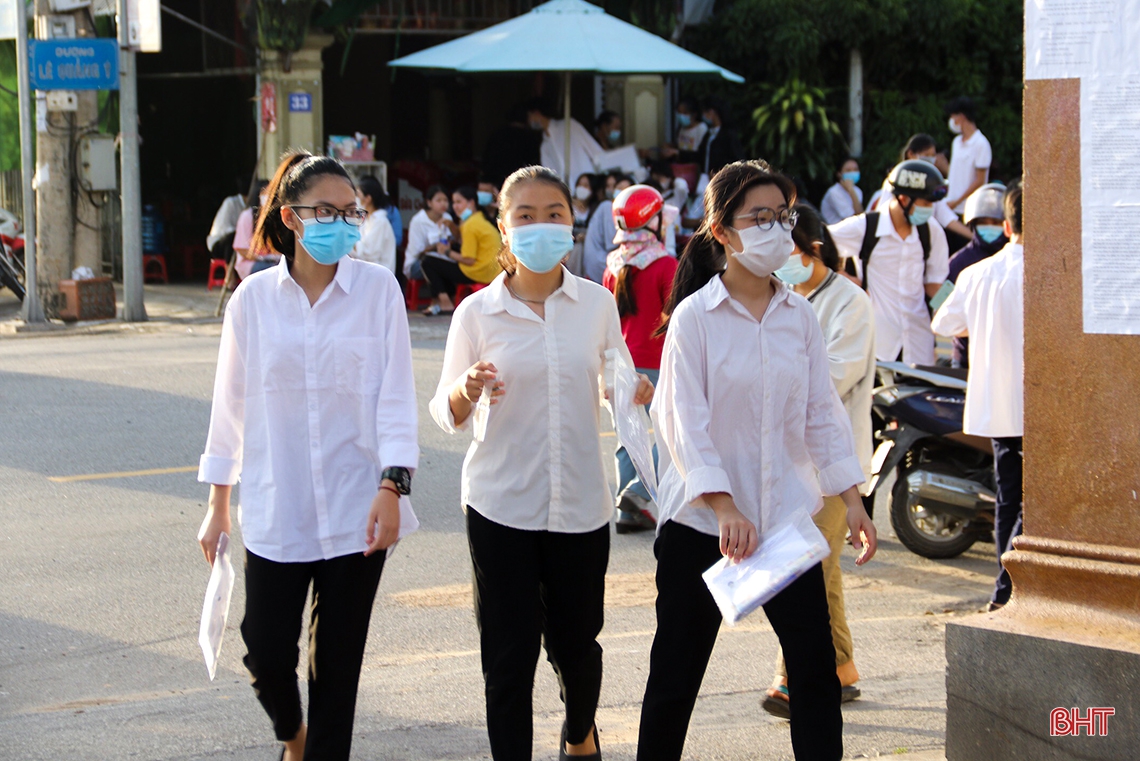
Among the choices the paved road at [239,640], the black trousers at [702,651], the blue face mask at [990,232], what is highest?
the blue face mask at [990,232]

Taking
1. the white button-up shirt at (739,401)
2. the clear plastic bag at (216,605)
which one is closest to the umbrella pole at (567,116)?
the white button-up shirt at (739,401)

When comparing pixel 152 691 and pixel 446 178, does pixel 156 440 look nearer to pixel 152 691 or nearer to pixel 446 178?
pixel 152 691

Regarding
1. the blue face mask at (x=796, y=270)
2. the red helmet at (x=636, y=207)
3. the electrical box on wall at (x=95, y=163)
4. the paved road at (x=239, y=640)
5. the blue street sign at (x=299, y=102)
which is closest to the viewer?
the paved road at (x=239, y=640)

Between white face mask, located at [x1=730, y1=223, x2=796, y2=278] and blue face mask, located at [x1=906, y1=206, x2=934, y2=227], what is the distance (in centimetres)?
476

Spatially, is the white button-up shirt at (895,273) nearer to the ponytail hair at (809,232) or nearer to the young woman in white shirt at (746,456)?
the ponytail hair at (809,232)

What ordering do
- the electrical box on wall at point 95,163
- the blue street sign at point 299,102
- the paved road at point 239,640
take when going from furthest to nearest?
the blue street sign at point 299,102, the electrical box on wall at point 95,163, the paved road at point 239,640

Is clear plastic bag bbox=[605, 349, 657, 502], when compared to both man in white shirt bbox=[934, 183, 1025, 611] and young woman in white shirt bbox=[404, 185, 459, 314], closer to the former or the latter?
man in white shirt bbox=[934, 183, 1025, 611]

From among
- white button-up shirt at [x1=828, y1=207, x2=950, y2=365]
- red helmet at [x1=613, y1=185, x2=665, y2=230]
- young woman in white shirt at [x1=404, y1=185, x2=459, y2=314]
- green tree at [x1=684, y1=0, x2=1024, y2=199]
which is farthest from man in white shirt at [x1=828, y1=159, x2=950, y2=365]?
green tree at [x1=684, y1=0, x2=1024, y2=199]

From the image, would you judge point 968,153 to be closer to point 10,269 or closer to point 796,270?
point 796,270

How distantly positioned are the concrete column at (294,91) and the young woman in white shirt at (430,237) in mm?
2036

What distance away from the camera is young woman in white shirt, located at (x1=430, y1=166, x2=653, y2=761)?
3.71 metres

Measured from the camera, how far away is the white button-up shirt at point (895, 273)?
820cm

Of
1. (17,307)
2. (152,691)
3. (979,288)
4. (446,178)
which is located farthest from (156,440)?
(446,178)

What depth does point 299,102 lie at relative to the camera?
17141 millimetres
